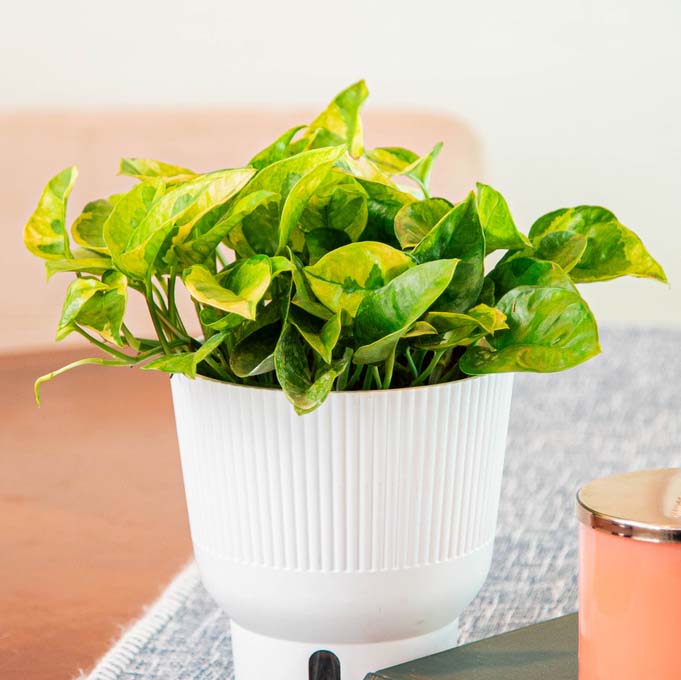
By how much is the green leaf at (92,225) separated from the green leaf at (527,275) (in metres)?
0.16

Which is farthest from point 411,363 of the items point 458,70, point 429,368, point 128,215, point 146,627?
point 458,70

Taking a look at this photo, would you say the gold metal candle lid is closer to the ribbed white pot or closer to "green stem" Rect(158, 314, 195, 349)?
the ribbed white pot

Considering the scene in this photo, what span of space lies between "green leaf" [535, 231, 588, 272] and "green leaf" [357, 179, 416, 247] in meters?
0.05

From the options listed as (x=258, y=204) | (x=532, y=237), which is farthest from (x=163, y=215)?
(x=532, y=237)

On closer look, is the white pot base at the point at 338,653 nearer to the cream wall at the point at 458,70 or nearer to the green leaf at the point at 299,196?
the green leaf at the point at 299,196

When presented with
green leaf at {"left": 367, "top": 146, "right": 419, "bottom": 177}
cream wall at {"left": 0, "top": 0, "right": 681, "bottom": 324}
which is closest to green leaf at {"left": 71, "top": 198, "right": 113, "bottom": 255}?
green leaf at {"left": 367, "top": 146, "right": 419, "bottom": 177}

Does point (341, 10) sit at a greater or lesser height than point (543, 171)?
greater

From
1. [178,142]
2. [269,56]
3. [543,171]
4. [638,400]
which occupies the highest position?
[269,56]

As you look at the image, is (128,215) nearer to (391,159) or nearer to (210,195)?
(210,195)

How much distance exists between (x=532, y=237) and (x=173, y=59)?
1377mm

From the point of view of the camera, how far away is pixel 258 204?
34 centimetres

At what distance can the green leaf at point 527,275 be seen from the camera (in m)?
0.35

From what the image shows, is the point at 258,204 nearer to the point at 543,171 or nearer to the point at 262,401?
the point at 262,401

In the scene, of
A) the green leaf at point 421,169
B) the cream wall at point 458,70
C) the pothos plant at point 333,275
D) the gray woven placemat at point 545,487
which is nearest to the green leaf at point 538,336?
the pothos plant at point 333,275
